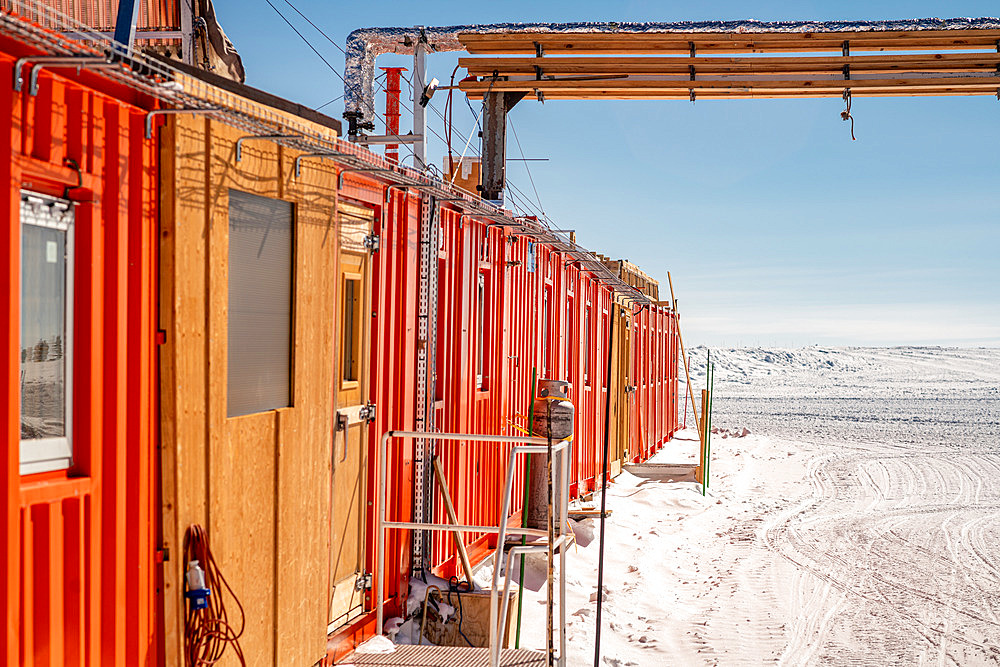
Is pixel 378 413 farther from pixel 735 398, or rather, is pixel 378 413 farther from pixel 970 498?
pixel 735 398

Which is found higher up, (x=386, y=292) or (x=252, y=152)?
(x=252, y=152)

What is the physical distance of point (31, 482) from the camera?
349 centimetres

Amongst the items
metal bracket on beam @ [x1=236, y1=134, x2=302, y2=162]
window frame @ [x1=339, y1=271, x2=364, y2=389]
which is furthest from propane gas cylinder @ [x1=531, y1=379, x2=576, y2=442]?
metal bracket on beam @ [x1=236, y1=134, x2=302, y2=162]

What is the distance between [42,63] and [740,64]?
9.93 meters

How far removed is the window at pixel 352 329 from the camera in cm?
642

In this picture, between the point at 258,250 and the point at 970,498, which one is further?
the point at 970,498

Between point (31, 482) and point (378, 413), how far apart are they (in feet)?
11.7

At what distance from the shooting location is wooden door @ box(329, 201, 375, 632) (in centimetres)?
620

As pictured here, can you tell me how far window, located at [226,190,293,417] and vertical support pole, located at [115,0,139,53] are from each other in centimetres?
92

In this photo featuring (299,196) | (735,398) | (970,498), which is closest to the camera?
(299,196)

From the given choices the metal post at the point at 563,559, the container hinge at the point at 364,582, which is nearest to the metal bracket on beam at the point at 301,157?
the metal post at the point at 563,559

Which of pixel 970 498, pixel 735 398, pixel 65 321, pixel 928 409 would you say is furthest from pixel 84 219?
pixel 735 398

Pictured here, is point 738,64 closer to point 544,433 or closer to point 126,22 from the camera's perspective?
point 544,433

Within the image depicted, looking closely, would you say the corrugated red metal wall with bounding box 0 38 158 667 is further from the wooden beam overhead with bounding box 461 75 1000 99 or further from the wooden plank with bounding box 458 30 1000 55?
the wooden beam overhead with bounding box 461 75 1000 99
